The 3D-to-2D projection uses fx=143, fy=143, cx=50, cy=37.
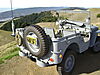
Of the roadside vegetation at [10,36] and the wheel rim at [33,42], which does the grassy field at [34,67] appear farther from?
the wheel rim at [33,42]

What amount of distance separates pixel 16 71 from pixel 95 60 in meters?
3.41

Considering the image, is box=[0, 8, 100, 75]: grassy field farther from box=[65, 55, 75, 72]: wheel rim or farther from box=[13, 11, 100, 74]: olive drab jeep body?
box=[13, 11, 100, 74]: olive drab jeep body

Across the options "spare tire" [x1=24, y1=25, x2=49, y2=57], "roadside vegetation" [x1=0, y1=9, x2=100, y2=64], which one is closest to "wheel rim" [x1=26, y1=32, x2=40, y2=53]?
"spare tire" [x1=24, y1=25, x2=49, y2=57]

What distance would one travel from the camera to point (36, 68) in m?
5.61

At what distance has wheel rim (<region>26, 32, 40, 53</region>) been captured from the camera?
454 centimetres

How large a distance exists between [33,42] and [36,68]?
1.40 meters

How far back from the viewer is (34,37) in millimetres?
4574

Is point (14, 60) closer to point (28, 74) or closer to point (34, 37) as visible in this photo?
point (28, 74)

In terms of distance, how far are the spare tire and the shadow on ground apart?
68.0 inches

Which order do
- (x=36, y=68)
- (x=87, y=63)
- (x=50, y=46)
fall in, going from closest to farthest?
(x=50, y=46)
(x=36, y=68)
(x=87, y=63)

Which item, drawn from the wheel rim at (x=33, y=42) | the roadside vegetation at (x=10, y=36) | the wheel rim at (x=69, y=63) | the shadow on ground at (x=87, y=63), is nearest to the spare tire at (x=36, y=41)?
the wheel rim at (x=33, y=42)

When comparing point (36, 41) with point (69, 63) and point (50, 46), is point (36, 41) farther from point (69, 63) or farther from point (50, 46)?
point (69, 63)

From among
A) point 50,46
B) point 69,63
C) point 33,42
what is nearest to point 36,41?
point 33,42

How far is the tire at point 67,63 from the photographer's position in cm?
467
